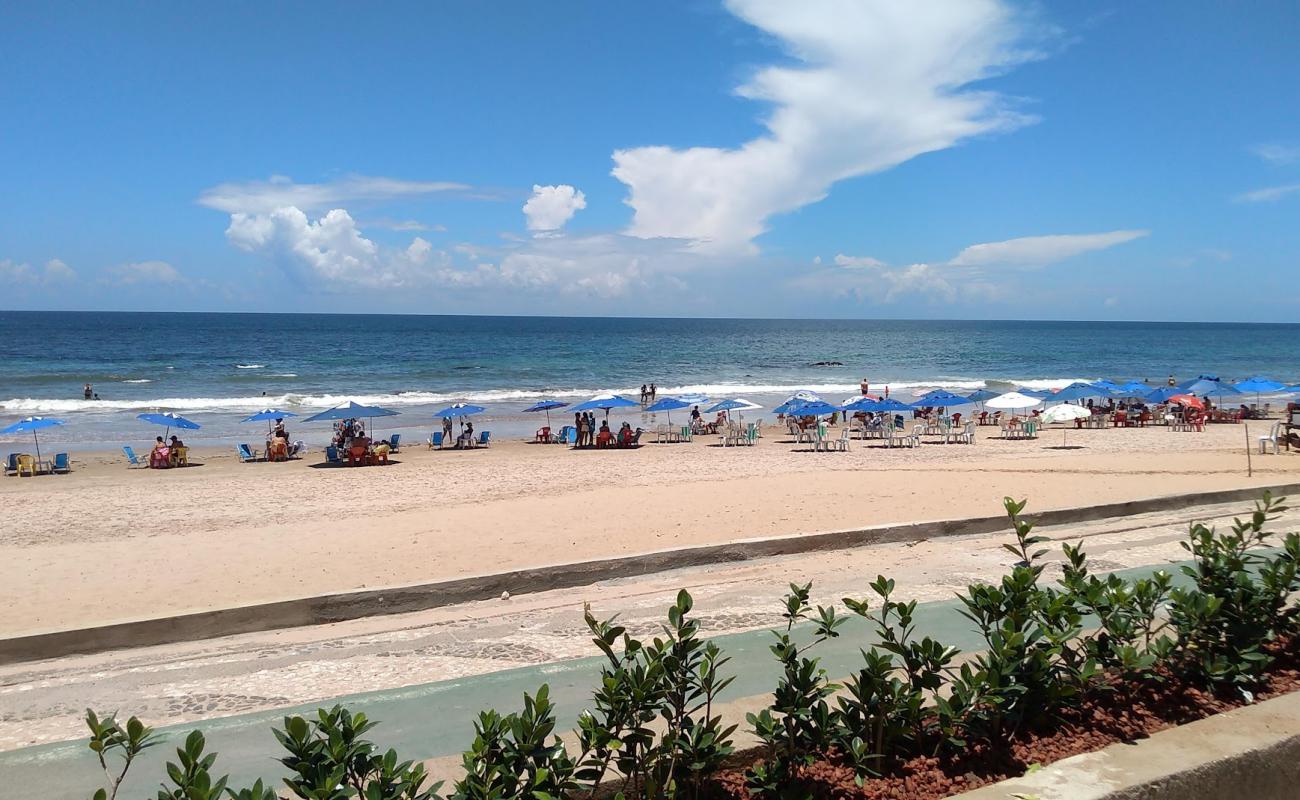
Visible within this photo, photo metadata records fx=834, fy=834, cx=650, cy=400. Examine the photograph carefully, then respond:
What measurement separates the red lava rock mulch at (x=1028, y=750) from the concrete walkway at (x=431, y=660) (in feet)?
5.90

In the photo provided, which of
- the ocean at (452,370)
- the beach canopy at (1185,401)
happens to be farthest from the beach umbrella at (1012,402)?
the ocean at (452,370)

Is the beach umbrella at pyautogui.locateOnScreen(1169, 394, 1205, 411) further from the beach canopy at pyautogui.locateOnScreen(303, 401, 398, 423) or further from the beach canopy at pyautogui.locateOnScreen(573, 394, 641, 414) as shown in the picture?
the beach canopy at pyautogui.locateOnScreen(303, 401, 398, 423)

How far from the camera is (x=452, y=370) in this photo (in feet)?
201

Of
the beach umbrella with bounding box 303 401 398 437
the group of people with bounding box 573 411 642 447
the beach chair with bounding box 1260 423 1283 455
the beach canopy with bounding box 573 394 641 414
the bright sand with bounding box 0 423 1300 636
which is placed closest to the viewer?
the bright sand with bounding box 0 423 1300 636

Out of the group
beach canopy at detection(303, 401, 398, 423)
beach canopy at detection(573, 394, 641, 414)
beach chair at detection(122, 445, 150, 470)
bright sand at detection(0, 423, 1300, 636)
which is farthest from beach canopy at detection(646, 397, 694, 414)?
beach chair at detection(122, 445, 150, 470)

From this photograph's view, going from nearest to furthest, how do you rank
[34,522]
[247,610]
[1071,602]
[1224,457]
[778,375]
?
[1071,602], [247,610], [34,522], [1224,457], [778,375]

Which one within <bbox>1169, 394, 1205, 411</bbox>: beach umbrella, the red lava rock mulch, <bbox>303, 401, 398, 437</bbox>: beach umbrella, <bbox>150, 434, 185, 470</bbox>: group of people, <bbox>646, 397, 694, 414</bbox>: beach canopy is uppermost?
<bbox>303, 401, 398, 437</bbox>: beach umbrella

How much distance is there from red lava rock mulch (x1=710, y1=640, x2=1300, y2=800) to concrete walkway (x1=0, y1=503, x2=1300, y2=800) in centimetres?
180

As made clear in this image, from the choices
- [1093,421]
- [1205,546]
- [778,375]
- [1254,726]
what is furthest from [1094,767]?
[778,375]

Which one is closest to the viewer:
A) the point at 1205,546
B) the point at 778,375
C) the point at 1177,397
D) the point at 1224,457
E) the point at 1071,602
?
the point at 1071,602

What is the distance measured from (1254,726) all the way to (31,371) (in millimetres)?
65768

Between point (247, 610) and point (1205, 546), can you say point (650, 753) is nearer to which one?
point (1205, 546)

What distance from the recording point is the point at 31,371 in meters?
53.6

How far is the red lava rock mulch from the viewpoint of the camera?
2.90 metres
